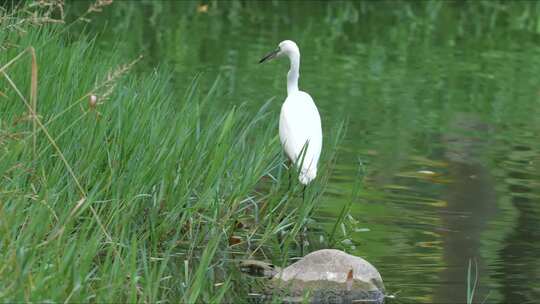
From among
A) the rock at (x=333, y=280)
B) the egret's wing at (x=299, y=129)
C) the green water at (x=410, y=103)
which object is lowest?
the green water at (x=410, y=103)

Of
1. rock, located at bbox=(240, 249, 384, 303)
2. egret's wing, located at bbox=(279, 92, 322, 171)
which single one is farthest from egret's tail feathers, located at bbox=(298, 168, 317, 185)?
rock, located at bbox=(240, 249, 384, 303)

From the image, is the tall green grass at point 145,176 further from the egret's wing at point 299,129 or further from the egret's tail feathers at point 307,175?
the egret's wing at point 299,129

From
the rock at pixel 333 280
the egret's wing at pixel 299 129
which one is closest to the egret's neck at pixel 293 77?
the egret's wing at pixel 299 129

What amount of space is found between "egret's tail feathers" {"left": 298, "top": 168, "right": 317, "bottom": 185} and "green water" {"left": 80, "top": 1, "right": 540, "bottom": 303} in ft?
1.05

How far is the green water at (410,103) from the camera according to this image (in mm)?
6391

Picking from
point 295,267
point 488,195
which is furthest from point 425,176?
point 295,267

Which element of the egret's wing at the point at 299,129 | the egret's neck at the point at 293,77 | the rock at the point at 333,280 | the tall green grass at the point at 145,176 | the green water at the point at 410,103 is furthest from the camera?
the egret's neck at the point at 293,77

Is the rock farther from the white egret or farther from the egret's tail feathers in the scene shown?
the white egret

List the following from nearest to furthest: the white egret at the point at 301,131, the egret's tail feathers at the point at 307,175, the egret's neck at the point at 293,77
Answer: the egret's tail feathers at the point at 307,175
the white egret at the point at 301,131
the egret's neck at the point at 293,77

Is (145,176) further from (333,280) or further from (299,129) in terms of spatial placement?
(299,129)

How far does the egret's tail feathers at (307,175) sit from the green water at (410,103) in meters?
0.32

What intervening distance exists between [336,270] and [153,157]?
0.86m

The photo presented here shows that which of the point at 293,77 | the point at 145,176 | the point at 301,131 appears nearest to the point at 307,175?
the point at 301,131

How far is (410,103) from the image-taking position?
1090cm
